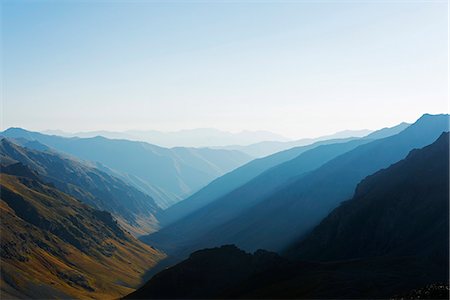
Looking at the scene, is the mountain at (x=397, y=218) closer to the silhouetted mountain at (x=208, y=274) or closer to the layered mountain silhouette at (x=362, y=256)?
the layered mountain silhouette at (x=362, y=256)

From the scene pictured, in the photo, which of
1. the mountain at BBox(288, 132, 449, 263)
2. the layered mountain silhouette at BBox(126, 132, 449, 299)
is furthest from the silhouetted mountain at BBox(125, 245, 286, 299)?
the mountain at BBox(288, 132, 449, 263)

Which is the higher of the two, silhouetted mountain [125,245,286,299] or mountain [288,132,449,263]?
mountain [288,132,449,263]

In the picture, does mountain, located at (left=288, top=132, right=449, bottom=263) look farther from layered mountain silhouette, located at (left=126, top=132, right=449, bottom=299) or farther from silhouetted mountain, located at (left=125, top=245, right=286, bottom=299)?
silhouetted mountain, located at (left=125, top=245, right=286, bottom=299)

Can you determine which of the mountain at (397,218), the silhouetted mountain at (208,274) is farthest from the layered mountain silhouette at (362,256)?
the mountain at (397,218)

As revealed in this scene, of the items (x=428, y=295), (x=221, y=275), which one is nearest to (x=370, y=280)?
(x=428, y=295)

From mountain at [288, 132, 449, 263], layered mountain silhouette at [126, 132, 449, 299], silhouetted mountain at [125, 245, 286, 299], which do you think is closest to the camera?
layered mountain silhouette at [126, 132, 449, 299]

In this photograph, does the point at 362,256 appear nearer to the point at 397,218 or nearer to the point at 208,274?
the point at 397,218
